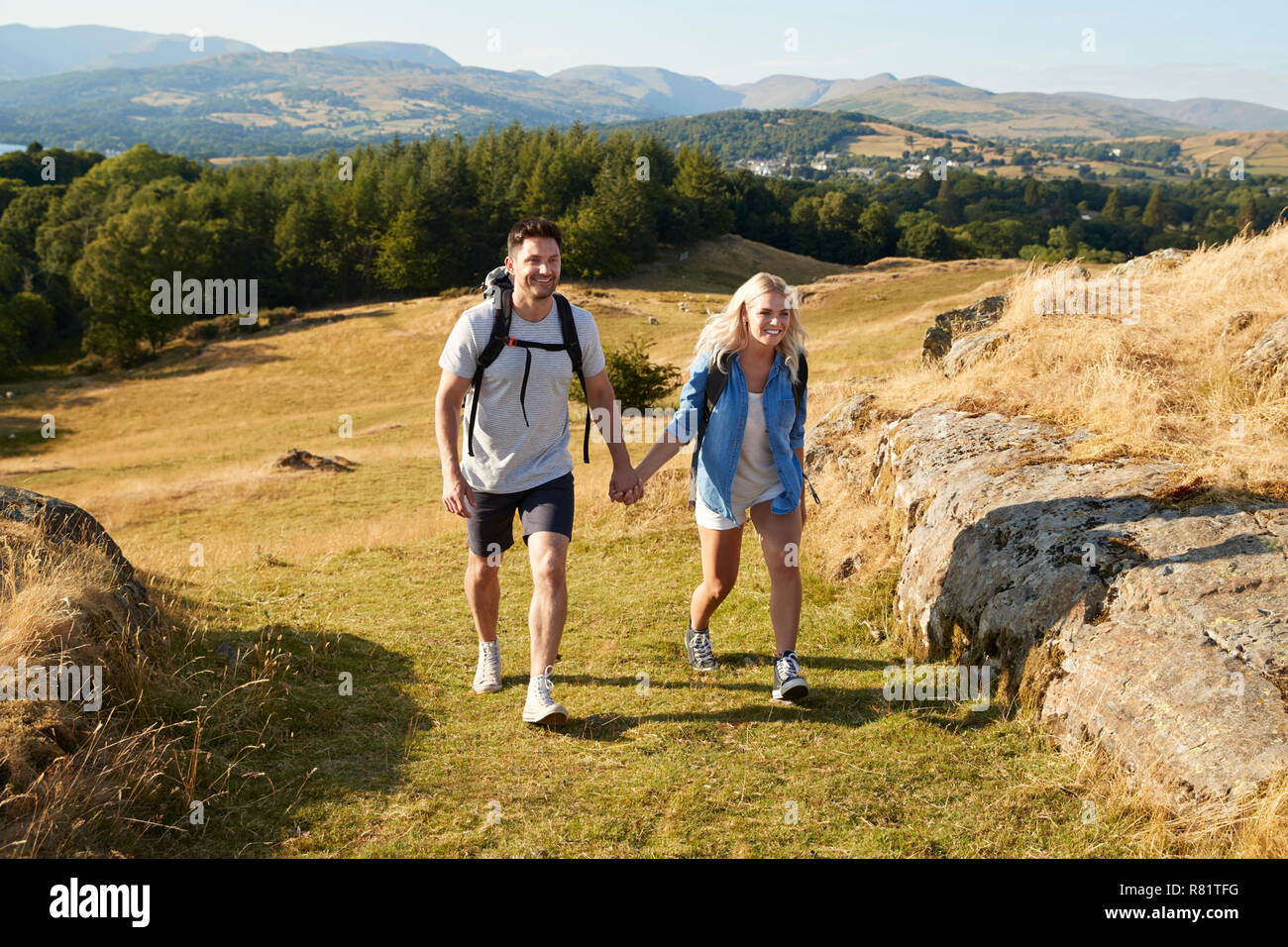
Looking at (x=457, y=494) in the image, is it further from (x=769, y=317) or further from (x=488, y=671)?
(x=769, y=317)

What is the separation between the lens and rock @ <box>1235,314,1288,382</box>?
26.9ft

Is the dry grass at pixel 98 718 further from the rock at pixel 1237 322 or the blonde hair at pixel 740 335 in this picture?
the rock at pixel 1237 322

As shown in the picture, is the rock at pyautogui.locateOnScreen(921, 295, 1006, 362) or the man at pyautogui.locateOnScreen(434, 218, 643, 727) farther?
the rock at pyautogui.locateOnScreen(921, 295, 1006, 362)

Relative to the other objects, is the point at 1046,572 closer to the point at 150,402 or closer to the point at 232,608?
the point at 232,608

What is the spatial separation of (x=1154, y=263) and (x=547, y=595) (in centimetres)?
1260

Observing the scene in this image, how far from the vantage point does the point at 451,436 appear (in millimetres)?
5500

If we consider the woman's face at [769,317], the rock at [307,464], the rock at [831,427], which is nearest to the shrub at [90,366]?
the rock at [307,464]

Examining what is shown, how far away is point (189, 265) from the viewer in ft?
236

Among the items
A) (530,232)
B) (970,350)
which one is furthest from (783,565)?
(970,350)

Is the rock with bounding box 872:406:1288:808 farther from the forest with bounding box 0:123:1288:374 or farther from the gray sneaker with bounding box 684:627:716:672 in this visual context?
the forest with bounding box 0:123:1288:374

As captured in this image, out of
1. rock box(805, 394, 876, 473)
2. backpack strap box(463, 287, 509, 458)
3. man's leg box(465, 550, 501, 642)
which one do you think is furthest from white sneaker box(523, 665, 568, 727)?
rock box(805, 394, 876, 473)

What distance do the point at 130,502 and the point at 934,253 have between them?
9474 centimetres

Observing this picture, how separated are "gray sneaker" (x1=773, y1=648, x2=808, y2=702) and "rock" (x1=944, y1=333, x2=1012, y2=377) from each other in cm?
616
